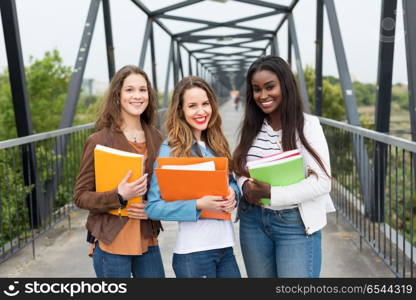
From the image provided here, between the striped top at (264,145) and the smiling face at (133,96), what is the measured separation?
1.81 ft

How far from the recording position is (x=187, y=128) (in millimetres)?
2131

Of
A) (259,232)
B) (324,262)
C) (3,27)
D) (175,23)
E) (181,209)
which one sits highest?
(175,23)

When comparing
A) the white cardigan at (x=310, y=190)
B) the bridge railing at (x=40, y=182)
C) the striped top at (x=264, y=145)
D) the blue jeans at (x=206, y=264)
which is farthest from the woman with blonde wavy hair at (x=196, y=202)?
the bridge railing at (x=40, y=182)

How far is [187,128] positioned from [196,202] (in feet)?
1.11

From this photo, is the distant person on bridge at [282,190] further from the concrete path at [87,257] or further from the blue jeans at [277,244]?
the concrete path at [87,257]

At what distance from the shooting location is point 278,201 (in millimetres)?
1992

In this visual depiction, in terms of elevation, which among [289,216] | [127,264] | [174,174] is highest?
[174,174]

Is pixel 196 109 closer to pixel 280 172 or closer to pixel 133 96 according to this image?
pixel 133 96

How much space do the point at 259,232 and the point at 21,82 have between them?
3329mm

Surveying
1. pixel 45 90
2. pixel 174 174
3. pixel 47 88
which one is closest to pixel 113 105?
pixel 174 174

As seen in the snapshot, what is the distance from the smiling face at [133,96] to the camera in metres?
2.26

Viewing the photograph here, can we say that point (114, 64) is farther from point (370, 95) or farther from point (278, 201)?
point (370, 95)

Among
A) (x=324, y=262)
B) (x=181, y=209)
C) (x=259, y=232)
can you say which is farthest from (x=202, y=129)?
(x=324, y=262)

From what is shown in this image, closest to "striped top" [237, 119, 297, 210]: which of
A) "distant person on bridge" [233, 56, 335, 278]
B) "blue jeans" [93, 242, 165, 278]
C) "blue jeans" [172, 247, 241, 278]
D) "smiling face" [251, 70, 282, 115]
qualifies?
"distant person on bridge" [233, 56, 335, 278]
